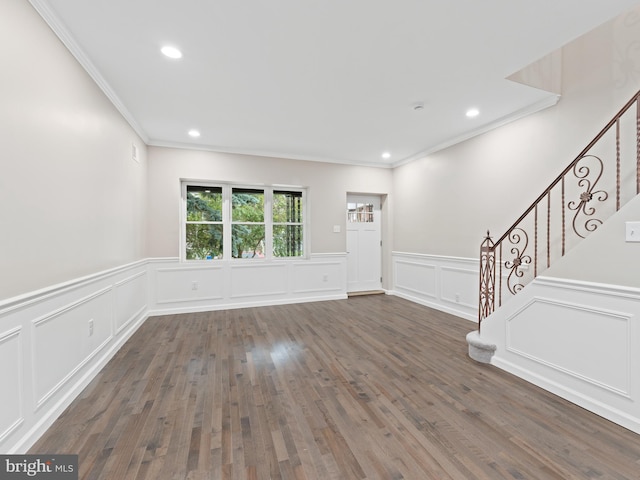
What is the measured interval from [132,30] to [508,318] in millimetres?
3901

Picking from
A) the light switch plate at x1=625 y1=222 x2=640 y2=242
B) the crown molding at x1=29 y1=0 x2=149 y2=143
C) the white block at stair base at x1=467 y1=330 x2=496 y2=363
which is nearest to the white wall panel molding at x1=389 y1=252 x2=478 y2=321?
the white block at stair base at x1=467 y1=330 x2=496 y2=363

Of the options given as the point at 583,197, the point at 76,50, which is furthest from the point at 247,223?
the point at 583,197

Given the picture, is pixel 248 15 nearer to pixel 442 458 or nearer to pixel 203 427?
pixel 203 427

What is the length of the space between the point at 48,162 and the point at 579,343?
3.99 meters

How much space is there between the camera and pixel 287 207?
5.39m

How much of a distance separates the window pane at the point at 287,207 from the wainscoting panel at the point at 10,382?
3.93 metres

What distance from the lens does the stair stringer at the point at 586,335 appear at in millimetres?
1830

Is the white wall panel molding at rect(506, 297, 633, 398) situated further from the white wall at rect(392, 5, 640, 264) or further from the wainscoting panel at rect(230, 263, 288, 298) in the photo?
the wainscoting panel at rect(230, 263, 288, 298)

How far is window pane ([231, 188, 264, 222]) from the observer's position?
503 centimetres

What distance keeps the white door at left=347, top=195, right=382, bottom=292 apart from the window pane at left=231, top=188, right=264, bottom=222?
6.05ft

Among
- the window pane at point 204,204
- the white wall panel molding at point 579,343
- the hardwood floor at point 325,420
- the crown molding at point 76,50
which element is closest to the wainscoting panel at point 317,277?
the window pane at point 204,204

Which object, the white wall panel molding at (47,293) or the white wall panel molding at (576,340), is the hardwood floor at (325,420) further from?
the white wall panel molding at (47,293)

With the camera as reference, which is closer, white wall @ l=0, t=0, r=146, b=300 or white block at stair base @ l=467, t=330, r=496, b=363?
white wall @ l=0, t=0, r=146, b=300

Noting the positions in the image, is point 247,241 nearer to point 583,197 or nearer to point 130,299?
point 130,299
